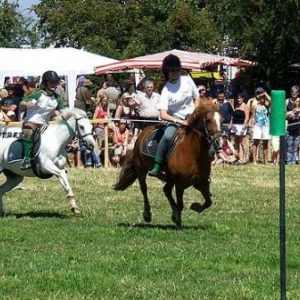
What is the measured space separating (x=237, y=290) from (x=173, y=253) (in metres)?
A: 2.41

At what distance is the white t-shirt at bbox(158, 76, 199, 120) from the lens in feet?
44.1

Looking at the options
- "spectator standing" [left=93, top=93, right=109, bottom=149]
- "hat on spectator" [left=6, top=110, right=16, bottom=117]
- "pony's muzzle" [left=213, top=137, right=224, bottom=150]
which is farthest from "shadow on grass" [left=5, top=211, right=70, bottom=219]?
"spectator standing" [left=93, top=93, right=109, bottom=149]

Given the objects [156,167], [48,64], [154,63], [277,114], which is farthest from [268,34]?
[277,114]

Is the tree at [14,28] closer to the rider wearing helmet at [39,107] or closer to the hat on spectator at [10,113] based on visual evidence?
the hat on spectator at [10,113]

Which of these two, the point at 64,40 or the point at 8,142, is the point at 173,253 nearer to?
the point at 8,142

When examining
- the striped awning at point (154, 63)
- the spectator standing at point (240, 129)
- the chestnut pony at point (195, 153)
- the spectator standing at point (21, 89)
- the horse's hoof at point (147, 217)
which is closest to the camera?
the chestnut pony at point (195, 153)

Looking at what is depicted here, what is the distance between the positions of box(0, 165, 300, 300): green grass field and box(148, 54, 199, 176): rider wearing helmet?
1.04 meters

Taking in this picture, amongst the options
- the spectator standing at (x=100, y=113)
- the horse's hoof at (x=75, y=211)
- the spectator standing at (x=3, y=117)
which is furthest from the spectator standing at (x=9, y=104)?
the horse's hoof at (x=75, y=211)

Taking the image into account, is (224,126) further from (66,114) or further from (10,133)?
(66,114)

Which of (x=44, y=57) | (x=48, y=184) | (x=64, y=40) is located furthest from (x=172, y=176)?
(x=64, y=40)

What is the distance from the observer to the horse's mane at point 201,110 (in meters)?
12.9

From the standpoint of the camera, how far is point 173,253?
11250 millimetres

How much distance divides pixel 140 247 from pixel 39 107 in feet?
13.9

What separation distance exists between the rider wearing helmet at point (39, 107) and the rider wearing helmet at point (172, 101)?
80.0 inches
